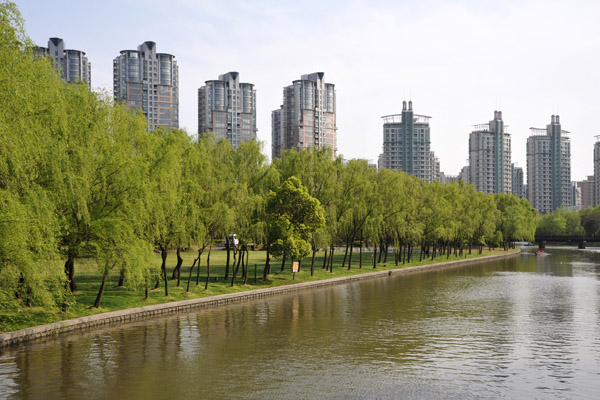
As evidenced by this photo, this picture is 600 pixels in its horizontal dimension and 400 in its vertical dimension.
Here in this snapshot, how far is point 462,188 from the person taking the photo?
115938 millimetres

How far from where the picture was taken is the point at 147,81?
188m

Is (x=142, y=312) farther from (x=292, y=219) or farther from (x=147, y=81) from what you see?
(x=147, y=81)

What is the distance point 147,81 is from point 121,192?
164958 millimetres

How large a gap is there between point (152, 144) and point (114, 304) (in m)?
11.1

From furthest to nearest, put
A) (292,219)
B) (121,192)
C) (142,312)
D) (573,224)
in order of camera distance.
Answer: (573,224) < (292,219) < (142,312) < (121,192)

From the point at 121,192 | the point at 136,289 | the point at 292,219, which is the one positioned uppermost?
the point at 121,192

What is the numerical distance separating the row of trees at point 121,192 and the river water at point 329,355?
3732 millimetres

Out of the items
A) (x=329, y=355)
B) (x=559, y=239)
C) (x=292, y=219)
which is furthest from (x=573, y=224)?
(x=329, y=355)

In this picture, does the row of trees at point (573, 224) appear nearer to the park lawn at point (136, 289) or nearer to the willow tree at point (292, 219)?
the park lawn at point (136, 289)

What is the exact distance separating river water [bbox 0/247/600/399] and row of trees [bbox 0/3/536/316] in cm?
373

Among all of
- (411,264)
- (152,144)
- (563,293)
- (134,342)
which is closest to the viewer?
(134,342)

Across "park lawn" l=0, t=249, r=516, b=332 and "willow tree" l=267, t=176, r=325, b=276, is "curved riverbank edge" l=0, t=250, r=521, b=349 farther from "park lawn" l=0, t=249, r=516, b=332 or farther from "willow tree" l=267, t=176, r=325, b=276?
"willow tree" l=267, t=176, r=325, b=276

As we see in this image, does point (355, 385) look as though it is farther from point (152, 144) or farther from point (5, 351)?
point (152, 144)

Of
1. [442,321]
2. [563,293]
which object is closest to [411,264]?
[563,293]
